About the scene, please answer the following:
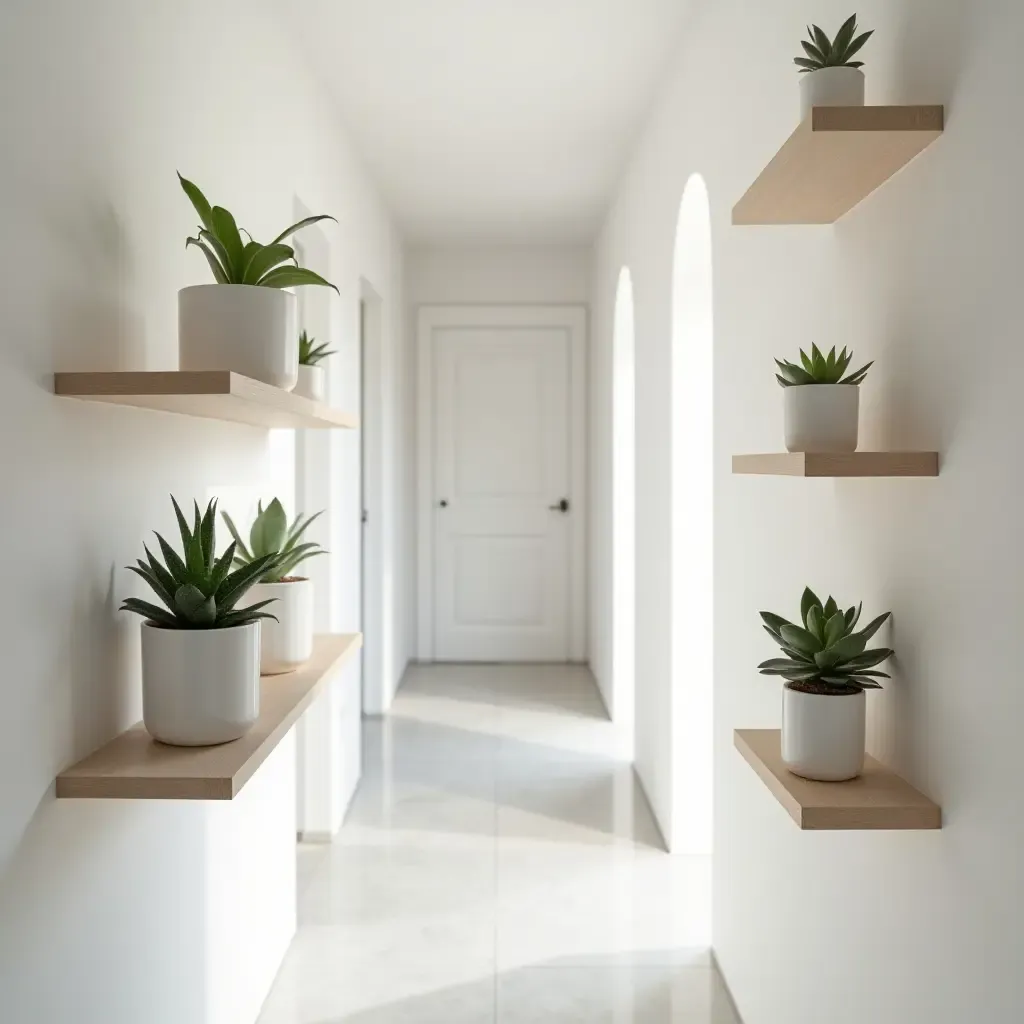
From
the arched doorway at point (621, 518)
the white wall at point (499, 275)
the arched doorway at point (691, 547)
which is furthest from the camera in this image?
the white wall at point (499, 275)

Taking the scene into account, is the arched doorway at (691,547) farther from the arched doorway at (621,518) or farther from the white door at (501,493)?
the white door at (501,493)

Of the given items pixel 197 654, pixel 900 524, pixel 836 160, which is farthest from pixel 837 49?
pixel 197 654

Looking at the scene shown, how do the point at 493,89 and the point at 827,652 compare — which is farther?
the point at 493,89

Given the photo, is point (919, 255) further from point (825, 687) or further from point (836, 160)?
point (825, 687)

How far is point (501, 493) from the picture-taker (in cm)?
623

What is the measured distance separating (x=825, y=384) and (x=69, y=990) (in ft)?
4.42

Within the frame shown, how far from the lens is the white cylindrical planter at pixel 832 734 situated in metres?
1.36

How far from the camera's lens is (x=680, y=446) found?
127 inches

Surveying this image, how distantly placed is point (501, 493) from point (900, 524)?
4.89 metres

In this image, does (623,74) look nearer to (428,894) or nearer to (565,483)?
(428,894)

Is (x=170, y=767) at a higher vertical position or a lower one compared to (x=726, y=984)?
higher

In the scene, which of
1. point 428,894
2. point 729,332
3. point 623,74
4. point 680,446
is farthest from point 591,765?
point 623,74

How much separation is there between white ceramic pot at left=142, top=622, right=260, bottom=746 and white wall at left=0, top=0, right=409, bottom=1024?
0.11 m

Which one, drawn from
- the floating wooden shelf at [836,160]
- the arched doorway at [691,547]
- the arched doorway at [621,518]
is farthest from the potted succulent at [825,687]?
the arched doorway at [621,518]
